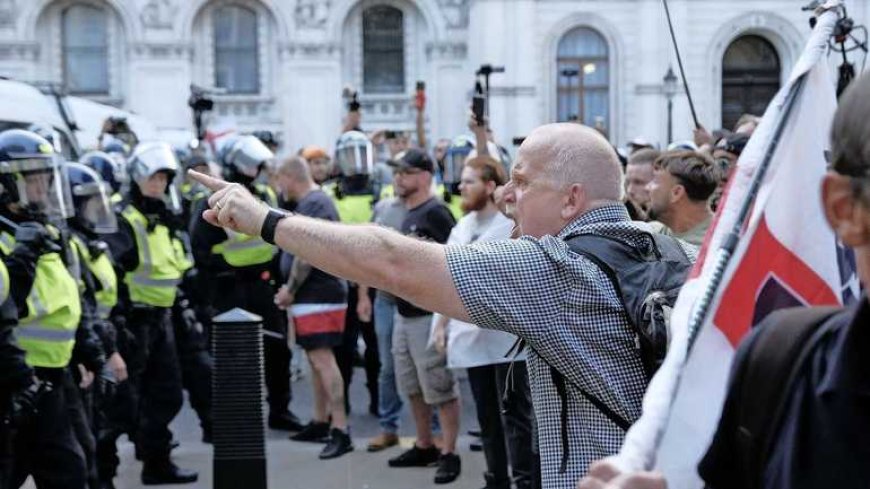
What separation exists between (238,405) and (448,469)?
1591 millimetres

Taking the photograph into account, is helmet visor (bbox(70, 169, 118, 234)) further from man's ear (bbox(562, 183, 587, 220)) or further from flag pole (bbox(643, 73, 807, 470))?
flag pole (bbox(643, 73, 807, 470))

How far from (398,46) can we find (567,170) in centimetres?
3094

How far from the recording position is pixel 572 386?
3.09m

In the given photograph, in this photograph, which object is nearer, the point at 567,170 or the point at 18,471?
the point at 567,170

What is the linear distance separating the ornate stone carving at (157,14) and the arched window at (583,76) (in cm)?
999

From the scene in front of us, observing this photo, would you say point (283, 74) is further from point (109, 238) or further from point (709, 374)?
point (709, 374)

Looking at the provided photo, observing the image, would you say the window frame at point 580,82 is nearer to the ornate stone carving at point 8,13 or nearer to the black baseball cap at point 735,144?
the ornate stone carving at point 8,13

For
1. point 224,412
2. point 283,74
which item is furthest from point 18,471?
point 283,74

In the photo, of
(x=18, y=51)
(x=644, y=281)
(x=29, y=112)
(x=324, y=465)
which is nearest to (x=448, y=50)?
(x=18, y=51)

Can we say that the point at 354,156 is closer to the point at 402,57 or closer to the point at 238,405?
the point at 238,405

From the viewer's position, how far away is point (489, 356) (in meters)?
6.61

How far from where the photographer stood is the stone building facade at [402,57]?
30.7 meters

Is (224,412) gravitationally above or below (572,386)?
below

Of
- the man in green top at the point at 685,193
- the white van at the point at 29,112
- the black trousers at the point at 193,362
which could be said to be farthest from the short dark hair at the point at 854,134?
the white van at the point at 29,112
